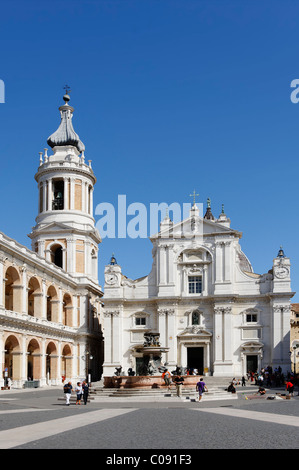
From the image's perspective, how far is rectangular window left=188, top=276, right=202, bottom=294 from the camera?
236ft

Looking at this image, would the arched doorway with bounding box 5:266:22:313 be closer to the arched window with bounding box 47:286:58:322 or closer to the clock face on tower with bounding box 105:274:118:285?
the arched window with bounding box 47:286:58:322

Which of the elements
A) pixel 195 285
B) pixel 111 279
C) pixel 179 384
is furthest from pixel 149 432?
pixel 111 279

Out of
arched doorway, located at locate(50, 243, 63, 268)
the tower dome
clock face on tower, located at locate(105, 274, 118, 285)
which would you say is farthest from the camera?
the tower dome

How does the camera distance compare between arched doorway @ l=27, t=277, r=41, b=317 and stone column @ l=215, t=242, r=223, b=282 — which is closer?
arched doorway @ l=27, t=277, r=41, b=317

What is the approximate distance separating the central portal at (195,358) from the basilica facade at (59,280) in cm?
1152

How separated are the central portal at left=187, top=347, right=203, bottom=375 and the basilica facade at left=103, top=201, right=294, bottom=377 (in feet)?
0.35

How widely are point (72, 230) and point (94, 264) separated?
7208 millimetres

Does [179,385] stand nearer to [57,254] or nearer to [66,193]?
[57,254]

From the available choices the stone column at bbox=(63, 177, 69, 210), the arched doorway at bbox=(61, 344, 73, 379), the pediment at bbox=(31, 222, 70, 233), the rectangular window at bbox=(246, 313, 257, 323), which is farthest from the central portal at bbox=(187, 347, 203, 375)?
the stone column at bbox=(63, 177, 69, 210)

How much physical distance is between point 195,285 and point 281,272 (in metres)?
9.43

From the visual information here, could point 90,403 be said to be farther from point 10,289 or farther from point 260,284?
point 260,284
